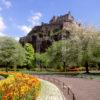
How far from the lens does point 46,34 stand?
148 metres

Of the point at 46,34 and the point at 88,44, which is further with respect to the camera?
the point at 46,34

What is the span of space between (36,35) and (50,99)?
126777 millimetres

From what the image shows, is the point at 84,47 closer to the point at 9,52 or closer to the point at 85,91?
the point at 9,52

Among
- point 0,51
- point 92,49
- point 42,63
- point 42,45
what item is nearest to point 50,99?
point 92,49

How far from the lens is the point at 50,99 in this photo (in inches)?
882

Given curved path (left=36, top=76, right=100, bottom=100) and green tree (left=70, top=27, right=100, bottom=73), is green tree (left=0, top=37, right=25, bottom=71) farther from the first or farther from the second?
curved path (left=36, top=76, right=100, bottom=100)

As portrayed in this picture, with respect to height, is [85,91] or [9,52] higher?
[9,52]

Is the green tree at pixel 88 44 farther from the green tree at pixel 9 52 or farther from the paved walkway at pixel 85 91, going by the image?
the paved walkway at pixel 85 91

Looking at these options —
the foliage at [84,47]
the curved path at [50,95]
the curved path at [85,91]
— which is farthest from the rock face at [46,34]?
the curved path at [50,95]

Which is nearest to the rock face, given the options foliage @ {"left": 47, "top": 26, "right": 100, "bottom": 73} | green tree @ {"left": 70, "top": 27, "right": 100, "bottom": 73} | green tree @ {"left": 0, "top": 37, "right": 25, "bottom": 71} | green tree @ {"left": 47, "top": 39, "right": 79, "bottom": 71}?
green tree @ {"left": 47, "top": 39, "right": 79, "bottom": 71}

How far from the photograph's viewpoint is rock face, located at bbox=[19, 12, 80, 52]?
140 metres

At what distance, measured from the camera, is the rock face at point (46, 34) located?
140 meters

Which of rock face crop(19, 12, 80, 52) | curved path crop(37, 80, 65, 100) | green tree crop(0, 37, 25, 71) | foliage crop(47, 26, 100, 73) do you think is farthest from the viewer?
rock face crop(19, 12, 80, 52)

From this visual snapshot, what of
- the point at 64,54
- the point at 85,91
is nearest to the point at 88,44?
the point at 64,54
